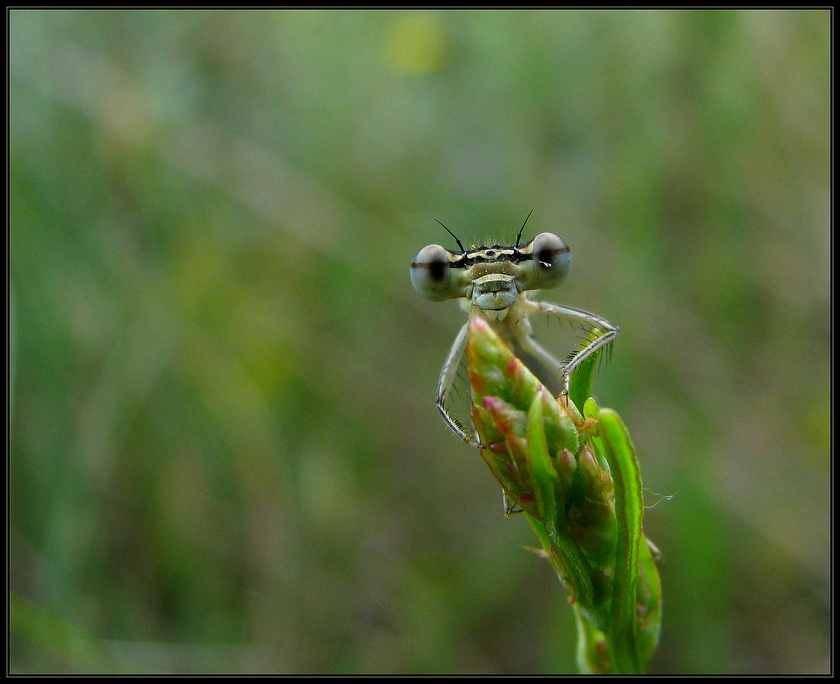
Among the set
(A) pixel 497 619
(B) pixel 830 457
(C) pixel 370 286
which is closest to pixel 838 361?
(B) pixel 830 457

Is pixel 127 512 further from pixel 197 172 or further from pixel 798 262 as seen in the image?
pixel 798 262

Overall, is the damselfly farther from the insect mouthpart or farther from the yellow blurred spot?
the yellow blurred spot

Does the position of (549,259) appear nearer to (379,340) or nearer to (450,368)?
(450,368)

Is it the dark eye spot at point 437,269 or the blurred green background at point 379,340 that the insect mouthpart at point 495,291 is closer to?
the dark eye spot at point 437,269

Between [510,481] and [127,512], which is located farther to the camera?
[127,512]

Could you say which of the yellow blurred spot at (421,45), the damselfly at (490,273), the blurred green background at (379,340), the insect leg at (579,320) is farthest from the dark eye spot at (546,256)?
the yellow blurred spot at (421,45)

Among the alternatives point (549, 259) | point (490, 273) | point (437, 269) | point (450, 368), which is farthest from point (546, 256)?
point (450, 368)

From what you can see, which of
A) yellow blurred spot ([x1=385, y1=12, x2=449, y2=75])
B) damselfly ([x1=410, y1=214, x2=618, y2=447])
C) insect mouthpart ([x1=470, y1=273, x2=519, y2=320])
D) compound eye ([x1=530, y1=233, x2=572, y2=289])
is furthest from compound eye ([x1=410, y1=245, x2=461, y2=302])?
yellow blurred spot ([x1=385, y1=12, x2=449, y2=75])
